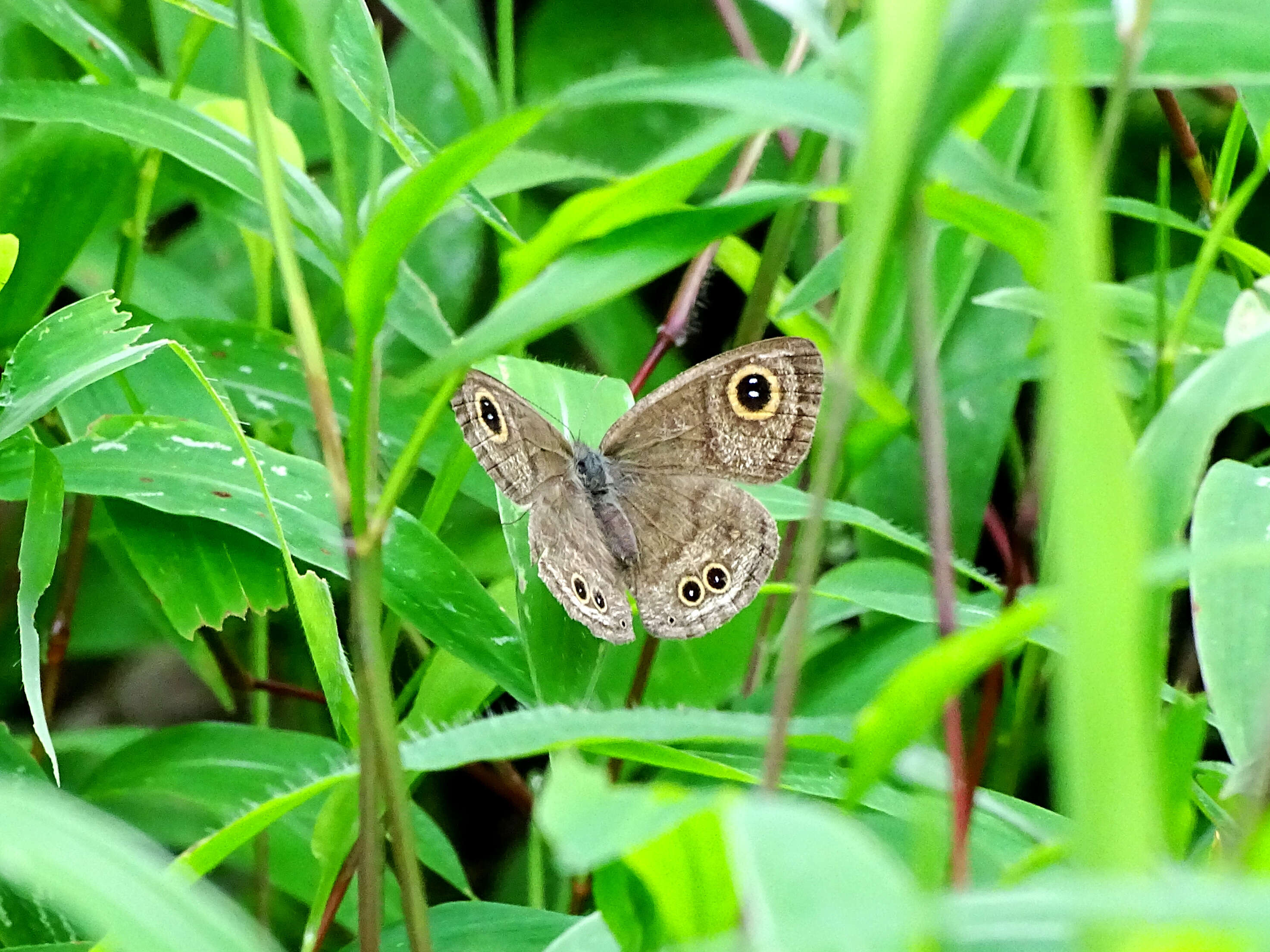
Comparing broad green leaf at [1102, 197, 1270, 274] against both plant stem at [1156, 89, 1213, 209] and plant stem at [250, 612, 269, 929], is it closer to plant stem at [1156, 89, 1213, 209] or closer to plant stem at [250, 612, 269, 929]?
plant stem at [1156, 89, 1213, 209]

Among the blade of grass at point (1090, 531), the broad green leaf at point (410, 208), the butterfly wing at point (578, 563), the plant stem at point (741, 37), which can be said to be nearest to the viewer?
the blade of grass at point (1090, 531)

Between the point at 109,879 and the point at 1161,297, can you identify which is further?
the point at 1161,297

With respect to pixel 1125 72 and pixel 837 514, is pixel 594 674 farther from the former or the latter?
pixel 1125 72

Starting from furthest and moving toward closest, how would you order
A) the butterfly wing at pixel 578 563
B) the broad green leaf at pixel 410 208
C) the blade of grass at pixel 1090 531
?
the butterfly wing at pixel 578 563, the broad green leaf at pixel 410 208, the blade of grass at pixel 1090 531

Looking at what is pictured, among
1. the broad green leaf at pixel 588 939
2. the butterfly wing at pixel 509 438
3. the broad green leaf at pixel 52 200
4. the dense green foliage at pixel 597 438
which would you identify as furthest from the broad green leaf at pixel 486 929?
the broad green leaf at pixel 52 200

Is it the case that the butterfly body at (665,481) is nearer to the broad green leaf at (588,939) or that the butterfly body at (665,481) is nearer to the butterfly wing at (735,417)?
the butterfly wing at (735,417)

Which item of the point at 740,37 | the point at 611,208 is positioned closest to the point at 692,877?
the point at 611,208

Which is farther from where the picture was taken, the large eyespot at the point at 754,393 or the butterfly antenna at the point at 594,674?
the large eyespot at the point at 754,393

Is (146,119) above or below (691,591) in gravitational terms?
above
